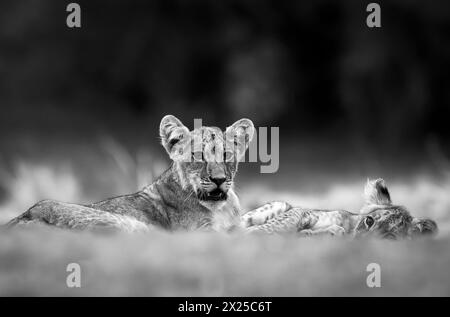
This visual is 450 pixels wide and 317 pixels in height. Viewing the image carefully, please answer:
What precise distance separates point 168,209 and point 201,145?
117cm

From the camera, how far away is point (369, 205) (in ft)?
44.0

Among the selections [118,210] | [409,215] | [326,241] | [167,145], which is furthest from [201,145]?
[409,215]

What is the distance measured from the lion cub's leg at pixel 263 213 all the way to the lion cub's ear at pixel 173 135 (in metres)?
1.49

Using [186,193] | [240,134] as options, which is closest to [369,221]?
[240,134]

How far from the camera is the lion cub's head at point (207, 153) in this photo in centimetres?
1223

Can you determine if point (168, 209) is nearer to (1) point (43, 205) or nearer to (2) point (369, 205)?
(1) point (43, 205)

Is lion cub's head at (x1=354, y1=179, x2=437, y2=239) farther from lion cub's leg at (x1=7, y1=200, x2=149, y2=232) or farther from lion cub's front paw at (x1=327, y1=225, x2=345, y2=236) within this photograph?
lion cub's leg at (x1=7, y1=200, x2=149, y2=232)

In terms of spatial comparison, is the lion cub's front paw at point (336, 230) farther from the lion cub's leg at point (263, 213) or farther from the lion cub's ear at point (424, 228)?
the lion cub's ear at point (424, 228)

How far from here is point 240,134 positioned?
1284 centimetres

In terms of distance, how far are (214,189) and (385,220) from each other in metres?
2.67

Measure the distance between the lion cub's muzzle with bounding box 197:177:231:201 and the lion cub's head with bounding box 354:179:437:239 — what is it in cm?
216

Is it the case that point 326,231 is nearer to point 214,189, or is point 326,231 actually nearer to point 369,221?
point 369,221

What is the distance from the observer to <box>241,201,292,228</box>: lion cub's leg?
43.4 ft

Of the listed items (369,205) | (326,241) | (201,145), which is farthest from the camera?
(369,205)
